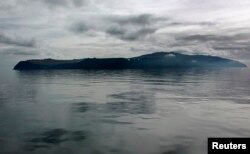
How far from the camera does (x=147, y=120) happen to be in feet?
119

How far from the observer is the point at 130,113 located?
4094cm

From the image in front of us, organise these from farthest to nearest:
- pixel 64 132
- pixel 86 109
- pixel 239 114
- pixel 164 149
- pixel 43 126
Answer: pixel 86 109
pixel 239 114
pixel 43 126
pixel 64 132
pixel 164 149

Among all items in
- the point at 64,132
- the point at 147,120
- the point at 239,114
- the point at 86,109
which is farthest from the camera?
the point at 86,109

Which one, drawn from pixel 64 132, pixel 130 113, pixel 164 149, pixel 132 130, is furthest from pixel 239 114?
pixel 64 132

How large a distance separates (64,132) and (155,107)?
748 inches

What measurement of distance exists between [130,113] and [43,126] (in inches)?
485

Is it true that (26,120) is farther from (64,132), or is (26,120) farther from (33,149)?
(33,149)

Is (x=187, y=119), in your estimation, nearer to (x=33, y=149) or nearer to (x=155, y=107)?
(x=155, y=107)

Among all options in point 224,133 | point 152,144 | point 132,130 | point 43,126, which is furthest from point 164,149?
point 43,126

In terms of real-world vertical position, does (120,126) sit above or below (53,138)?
below

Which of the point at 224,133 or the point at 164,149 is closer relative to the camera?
the point at 164,149

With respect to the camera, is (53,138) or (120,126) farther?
(120,126)

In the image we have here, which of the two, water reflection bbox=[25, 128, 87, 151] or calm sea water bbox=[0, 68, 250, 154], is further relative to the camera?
water reflection bbox=[25, 128, 87, 151]

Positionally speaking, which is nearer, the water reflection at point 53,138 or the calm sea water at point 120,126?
the calm sea water at point 120,126
